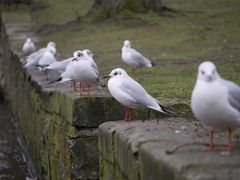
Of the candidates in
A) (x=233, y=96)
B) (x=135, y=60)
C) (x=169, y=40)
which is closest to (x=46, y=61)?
(x=135, y=60)

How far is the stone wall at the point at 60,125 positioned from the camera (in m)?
7.07

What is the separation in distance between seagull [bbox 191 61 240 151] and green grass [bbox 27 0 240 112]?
2.62m

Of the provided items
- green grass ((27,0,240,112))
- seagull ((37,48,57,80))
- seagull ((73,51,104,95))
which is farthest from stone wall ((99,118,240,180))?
seagull ((37,48,57,80))

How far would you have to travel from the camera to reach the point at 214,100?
14.3 ft

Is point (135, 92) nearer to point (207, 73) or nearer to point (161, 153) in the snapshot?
point (161, 153)

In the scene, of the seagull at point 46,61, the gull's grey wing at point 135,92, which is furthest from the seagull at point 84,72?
the seagull at point 46,61

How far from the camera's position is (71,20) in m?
20.1

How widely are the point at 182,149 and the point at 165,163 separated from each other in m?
0.33

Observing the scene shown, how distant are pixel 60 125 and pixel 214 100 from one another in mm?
4089

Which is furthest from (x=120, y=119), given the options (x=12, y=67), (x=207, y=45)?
(x=12, y=67)

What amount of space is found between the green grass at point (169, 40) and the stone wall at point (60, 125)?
2.70 ft

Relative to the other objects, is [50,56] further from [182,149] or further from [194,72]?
[182,149]

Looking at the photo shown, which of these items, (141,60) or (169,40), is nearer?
(141,60)

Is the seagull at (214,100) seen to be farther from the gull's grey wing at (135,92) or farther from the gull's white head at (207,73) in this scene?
the gull's grey wing at (135,92)
